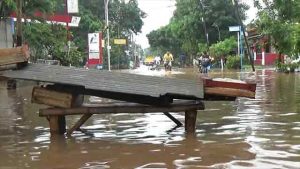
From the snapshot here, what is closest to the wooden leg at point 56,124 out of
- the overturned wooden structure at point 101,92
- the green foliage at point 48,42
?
the overturned wooden structure at point 101,92

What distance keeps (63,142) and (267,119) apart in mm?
4089

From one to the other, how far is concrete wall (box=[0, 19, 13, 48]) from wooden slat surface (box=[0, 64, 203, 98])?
22.6 metres

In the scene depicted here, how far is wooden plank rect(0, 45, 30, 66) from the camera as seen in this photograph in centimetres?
805

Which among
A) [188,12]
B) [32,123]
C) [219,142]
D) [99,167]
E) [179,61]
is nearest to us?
[99,167]

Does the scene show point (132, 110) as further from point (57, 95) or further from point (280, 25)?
point (280, 25)

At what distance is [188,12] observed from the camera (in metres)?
61.7

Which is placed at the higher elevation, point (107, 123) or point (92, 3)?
point (92, 3)

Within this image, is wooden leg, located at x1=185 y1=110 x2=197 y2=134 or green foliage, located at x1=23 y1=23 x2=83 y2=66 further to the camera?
green foliage, located at x1=23 y1=23 x2=83 y2=66

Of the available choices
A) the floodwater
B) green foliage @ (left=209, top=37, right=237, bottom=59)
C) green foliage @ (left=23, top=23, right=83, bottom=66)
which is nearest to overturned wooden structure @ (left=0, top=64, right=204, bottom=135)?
the floodwater

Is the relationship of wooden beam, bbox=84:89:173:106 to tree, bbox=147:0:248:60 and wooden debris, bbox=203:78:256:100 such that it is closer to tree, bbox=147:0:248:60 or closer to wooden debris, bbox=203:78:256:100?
wooden debris, bbox=203:78:256:100

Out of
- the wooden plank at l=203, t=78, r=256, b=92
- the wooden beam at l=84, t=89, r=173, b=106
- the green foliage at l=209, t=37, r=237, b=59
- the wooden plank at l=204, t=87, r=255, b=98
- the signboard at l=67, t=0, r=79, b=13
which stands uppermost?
the signboard at l=67, t=0, r=79, b=13

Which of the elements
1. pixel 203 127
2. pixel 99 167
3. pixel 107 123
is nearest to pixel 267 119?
pixel 203 127

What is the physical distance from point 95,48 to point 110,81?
1327 inches

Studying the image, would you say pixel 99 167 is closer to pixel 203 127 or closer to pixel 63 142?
pixel 63 142
